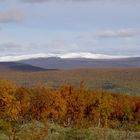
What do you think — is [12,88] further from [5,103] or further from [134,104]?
[134,104]

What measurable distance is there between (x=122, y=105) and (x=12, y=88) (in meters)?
44.0

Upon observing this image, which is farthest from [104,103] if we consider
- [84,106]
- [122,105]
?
[122,105]

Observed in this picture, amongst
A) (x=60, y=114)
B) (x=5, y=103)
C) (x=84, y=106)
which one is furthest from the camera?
(x=84, y=106)

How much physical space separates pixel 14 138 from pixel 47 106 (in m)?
106

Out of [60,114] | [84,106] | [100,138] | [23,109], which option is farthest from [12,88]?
[100,138]

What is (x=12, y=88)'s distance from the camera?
12081 cm

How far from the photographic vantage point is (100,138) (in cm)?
1767

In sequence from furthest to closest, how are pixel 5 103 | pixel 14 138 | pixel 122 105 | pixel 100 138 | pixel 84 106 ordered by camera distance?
1. pixel 122 105
2. pixel 84 106
3. pixel 5 103
4. pixel 100 138
5. pixel 14 138

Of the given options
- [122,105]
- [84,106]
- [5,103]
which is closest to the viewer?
[5,103]

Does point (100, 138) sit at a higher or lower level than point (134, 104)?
higher

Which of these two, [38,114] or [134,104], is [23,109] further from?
[134,104]

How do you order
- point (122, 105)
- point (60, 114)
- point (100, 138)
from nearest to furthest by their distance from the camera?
1. point (100, 138)
2. point (60, 114)
3. point (122, 105)

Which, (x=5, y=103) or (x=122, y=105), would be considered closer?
(x=5, y=103)

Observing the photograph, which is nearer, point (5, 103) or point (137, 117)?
point (5, 103)
